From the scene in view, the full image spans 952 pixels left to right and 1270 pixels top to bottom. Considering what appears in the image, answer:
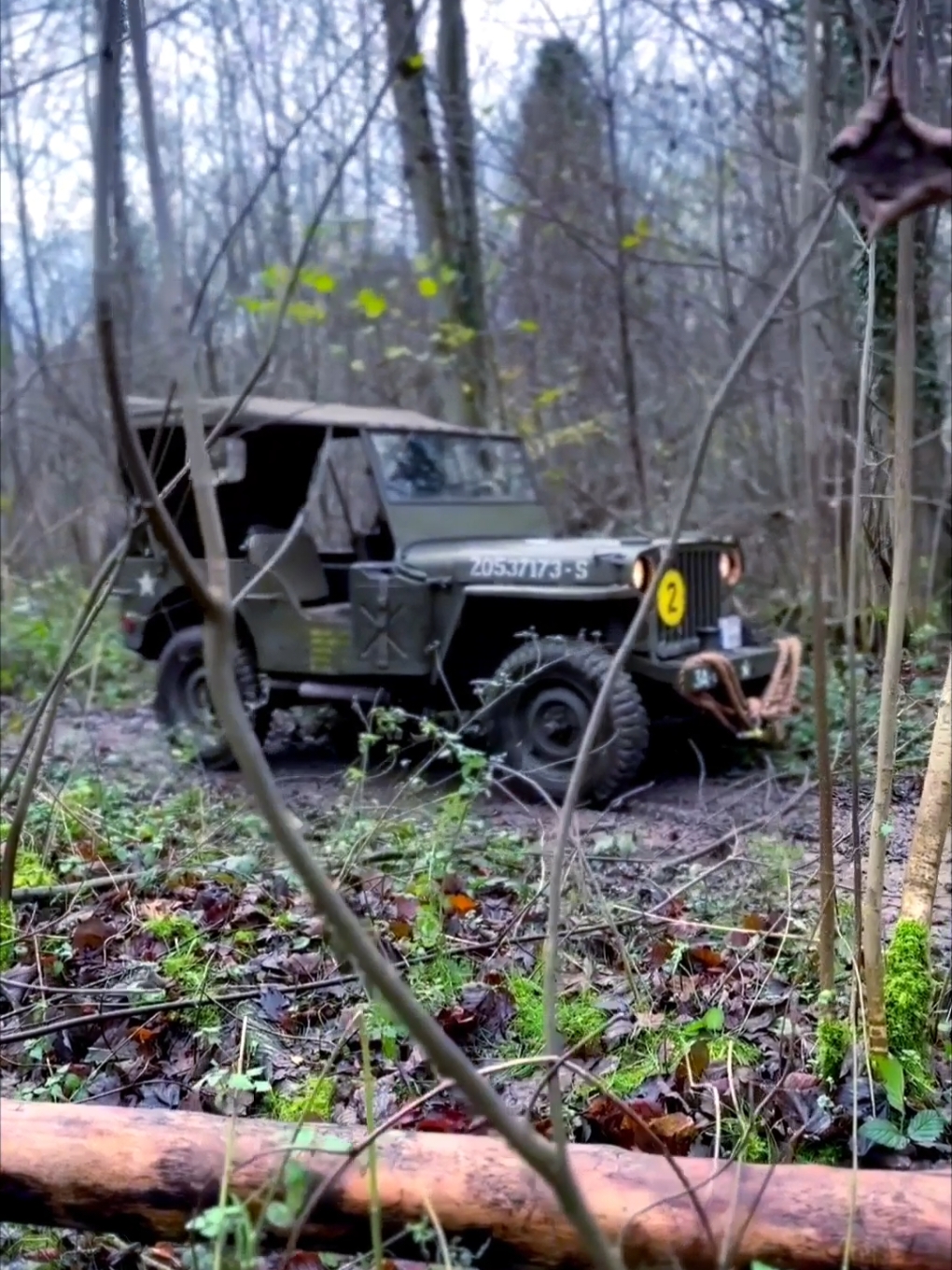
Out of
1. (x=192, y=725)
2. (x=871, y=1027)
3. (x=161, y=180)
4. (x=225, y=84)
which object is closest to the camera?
(x=161, y=180)

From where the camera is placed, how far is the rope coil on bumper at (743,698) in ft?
19.4

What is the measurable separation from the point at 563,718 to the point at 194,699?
8.06ft

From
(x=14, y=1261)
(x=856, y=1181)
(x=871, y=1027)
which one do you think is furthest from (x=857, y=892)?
(x=14, y=1261)

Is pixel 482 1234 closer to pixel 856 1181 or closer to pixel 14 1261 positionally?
pixel 856 1181

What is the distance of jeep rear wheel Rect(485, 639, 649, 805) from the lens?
5.71 metres

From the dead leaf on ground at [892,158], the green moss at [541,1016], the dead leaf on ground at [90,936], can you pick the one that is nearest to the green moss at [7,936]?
the dead leaf on ground at [90,936]

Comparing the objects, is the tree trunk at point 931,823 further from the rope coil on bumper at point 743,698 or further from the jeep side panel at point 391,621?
the jeep side panel at point 391,621

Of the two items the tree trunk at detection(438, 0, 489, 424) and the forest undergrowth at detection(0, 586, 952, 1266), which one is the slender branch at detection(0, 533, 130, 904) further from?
the tree trunk at detection(438, 0, 489, 424)

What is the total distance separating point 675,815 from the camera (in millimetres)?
5301

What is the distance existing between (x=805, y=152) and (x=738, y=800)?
3.56m

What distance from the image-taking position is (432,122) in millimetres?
11148

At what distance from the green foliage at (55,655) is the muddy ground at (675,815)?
5.11ft

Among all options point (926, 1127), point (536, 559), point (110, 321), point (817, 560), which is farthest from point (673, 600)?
point (110, 321)

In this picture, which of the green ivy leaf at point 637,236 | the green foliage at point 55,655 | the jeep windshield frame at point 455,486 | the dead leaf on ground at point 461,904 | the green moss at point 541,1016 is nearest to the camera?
the green moss at point 541,1016
